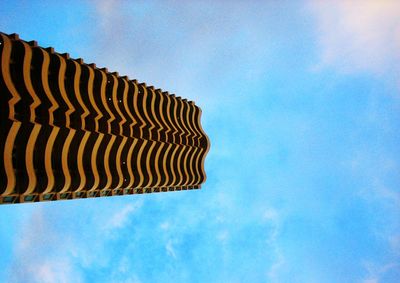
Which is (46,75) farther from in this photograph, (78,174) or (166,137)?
(166,137)

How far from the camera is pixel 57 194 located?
31422 millimetres

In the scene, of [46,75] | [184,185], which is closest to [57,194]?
[46,75]

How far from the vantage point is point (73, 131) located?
3150 centimetres

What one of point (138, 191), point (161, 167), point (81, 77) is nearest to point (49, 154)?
point (81, 77)

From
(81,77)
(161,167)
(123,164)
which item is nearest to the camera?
(81,77)

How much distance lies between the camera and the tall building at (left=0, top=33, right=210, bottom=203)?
26.8 metres

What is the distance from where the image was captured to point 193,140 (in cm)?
6356

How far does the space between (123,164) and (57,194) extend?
11988 mm

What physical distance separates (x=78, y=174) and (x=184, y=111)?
110 feet

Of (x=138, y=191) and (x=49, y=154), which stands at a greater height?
(x=138, y=191)

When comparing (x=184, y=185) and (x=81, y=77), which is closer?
(x=81, y=77)

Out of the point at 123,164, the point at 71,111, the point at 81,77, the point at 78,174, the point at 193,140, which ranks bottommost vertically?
the point at 78,174

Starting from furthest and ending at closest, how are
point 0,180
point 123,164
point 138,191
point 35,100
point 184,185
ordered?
point 184,185 → point 138,191 → point 123,164 → point 35,100 → point 0,180

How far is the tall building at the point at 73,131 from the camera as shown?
88.0ft
